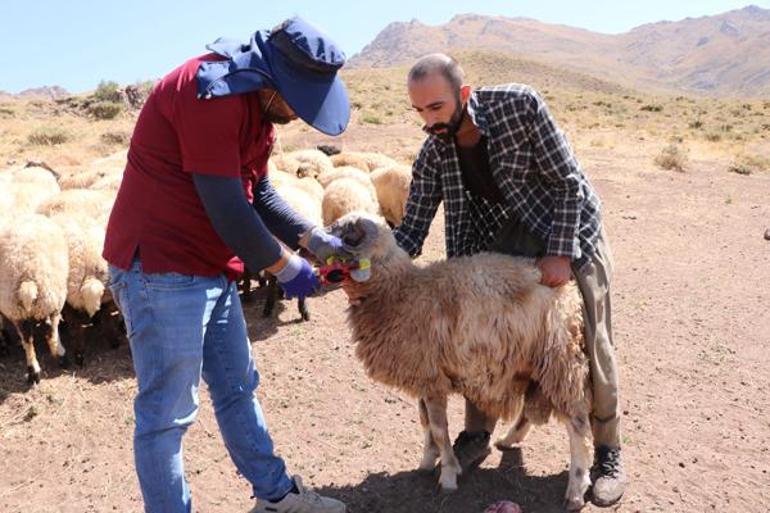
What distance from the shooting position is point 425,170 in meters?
3.79

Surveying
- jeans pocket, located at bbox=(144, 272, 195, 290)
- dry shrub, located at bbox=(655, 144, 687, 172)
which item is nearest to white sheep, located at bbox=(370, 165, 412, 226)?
jeans pocket, located at bbox=(144, 272, 195, 290)

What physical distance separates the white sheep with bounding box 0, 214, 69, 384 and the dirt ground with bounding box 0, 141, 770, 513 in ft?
1.28

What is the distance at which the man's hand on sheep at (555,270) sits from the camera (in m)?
3.42

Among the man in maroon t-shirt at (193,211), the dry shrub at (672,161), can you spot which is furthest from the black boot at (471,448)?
the dry shrub at (672,161)

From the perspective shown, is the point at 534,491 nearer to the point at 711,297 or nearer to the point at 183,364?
the point at 183,364

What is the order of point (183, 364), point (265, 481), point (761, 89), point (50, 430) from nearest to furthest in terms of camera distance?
point (183, 364), point (265, 481), point (50, 430), point (761, 89)

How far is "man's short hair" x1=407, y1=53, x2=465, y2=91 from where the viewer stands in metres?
3.14

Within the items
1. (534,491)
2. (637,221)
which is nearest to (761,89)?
(637,221)

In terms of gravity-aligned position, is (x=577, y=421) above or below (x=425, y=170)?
below

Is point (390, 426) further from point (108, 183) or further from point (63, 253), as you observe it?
point (108, 183)

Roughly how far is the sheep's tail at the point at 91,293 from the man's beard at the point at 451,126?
3904mm

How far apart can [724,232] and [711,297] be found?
3657 millimetres

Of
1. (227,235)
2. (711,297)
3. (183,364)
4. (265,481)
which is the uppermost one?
(227,235)

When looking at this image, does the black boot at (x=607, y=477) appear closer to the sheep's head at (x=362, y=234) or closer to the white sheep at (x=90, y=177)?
the sheep's head at (x=362, y=234)
